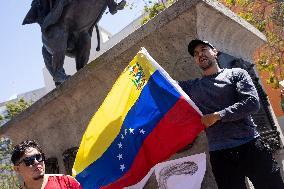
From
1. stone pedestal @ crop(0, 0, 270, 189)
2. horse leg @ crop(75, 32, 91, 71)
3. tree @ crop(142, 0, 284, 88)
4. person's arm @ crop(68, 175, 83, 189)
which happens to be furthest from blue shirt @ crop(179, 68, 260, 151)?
tree @ crop(142, 0, 284, 88)

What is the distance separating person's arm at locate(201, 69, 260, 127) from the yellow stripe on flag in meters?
0.60

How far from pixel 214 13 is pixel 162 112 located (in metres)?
1.28

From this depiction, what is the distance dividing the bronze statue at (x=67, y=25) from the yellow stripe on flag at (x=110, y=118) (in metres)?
1.94

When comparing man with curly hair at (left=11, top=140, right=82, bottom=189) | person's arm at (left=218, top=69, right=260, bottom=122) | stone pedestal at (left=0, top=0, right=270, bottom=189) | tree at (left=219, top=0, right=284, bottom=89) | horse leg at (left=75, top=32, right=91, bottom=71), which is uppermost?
tree at (left=219, top=0, right=284, bottom=89)

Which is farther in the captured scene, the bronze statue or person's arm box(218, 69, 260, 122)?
the bronze statue

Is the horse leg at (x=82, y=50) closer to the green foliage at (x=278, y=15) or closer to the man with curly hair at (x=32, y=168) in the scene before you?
the man with curly hair at (x=32, y=168)

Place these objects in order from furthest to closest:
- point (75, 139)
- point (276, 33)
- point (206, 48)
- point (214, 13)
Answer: point (276, 33)
point (75, 139)
point (214, 13)
point (206, 48)

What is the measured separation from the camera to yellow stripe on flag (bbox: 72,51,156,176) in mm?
3387

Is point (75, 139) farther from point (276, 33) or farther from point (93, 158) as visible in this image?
point (276, 33)

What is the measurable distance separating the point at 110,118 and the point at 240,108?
976 millimetres

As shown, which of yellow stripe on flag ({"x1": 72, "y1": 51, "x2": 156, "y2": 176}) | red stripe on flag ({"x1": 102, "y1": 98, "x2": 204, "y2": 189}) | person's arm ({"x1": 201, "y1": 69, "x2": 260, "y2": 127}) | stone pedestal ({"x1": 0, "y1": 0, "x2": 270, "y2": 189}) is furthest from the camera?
stone pedestal ({"x1": 0, "y1": 0, "x2": 270, "y2": 189})

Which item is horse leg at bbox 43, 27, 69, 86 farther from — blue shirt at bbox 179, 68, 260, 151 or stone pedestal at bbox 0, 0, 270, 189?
blue shirt at bbox 179, 68, 260, 151

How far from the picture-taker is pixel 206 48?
3.43 metres

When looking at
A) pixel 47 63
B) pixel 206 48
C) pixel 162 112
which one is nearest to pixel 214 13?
pixel 206 48
